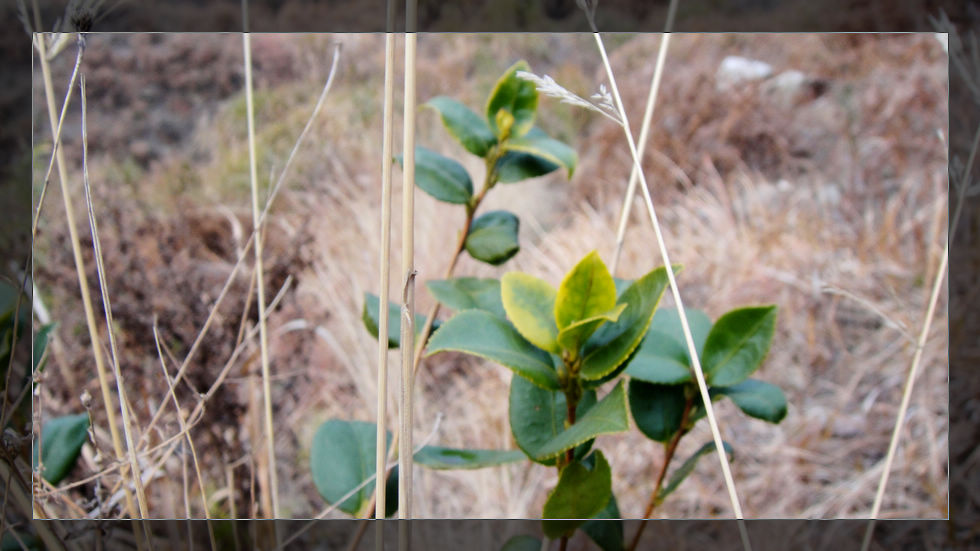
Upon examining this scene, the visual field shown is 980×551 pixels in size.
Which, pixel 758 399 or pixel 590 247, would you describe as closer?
pixel 758 399

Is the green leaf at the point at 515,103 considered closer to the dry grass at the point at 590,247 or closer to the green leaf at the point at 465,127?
the green leaf at the point at 465,127

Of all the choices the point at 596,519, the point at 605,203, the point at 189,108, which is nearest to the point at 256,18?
→ the point at 596,519

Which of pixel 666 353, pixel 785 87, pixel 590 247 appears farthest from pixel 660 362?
pixel 785 87

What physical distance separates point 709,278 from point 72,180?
0.93 metres

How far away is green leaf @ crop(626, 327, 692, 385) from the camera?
216 millimetres

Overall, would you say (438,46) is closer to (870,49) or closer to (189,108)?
(189,108)

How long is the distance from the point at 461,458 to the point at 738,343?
0.10 m

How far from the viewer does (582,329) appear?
196 mm

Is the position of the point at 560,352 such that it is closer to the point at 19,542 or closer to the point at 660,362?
the point at 660,362

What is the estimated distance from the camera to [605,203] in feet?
3.98

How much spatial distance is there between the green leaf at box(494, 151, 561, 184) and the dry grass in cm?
31

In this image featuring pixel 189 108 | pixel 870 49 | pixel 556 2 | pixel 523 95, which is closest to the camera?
pixel 523 95

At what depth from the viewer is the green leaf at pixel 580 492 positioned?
20cm

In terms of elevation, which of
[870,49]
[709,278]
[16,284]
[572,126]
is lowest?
[709,278]
